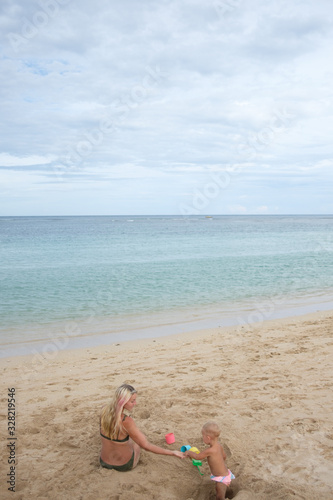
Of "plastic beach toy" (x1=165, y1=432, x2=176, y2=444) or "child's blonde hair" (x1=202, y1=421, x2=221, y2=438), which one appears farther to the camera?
"plastic beach toy" (x1=165, y1=432, x2=176, y2=444)

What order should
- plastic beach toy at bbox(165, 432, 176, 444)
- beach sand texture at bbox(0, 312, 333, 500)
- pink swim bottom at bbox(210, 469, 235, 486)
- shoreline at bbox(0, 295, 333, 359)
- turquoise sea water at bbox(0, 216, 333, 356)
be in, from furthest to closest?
1. turquoise sea water at bbox(0, 216, 333, 356)
2. shoreline at bbox(0, 295, 333, 359)
3. plastic beach toy at bbox(165, 432, 176, 444)
4. beach sand texture at bbox(0, 312, 333, 500)
5. pink swim bottom at bbox(210, 469, 235, 486)

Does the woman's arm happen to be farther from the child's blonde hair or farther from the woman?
the child's blonde hair

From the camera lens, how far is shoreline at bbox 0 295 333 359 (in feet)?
33.8

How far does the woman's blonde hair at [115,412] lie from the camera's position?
454cm

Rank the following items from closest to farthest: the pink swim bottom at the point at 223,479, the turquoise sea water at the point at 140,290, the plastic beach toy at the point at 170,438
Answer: the pink swim bottom at the point at 223,479, the plastic beach toy at the point at 170,438, the turquoise sea water at the point at 140,290

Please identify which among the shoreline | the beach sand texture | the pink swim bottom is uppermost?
the pink swim bottom

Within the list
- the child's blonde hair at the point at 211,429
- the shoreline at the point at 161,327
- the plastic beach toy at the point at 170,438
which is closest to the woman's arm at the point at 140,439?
the child's blonde hair at the point at 211,429

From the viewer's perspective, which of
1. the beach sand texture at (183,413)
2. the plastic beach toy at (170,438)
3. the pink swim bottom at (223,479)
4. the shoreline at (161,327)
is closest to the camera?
the pink swim bottom at (223,479)

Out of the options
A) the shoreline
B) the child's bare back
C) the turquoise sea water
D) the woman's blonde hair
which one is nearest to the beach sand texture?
the child's bare back

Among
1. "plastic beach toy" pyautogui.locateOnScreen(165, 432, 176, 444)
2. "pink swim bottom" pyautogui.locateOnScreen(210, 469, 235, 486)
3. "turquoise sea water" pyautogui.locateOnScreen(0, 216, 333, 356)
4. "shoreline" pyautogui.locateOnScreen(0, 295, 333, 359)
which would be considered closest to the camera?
"pink swim bottom" pyautogui.locateOnScreen(210, 469, 235, 486)

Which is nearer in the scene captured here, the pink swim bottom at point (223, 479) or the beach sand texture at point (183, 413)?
the pink swim bottom at point (223, 479)

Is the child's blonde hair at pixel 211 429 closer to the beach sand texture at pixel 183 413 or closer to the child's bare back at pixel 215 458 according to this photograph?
the child's bare back at pixel 215 458

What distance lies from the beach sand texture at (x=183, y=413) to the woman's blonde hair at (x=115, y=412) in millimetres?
526

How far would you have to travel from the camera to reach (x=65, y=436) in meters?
5.64
